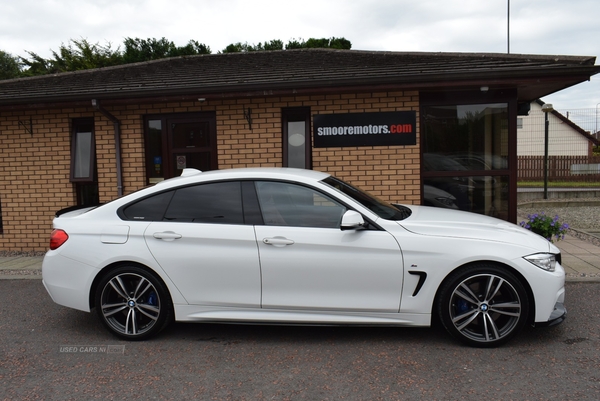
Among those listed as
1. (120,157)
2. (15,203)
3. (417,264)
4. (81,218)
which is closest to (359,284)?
(417,264)

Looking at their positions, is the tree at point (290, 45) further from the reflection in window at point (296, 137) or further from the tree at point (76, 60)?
the reflection in window at point (296, 137)

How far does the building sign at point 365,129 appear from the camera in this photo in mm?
7602

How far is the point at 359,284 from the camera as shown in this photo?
4.12 m

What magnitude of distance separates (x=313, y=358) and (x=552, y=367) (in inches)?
70.6

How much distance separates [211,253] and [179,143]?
4.45 meters

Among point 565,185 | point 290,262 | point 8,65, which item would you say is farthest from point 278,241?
point 8,65

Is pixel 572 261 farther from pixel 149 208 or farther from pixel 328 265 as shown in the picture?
pixel 149 208

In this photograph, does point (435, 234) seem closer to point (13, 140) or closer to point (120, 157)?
point (120, 157)

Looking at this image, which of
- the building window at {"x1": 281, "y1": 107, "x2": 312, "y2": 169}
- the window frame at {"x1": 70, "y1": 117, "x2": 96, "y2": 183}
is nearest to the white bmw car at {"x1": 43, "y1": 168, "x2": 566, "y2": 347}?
the building window at {"x1": 281, "y1": 107, "x2": 312, "y2": 169}

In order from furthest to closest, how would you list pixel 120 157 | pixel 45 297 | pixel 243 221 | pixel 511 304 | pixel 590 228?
pixel 590 228, pixel 120 157, pixel 45 297, pixel 243 221, pixel 511 304

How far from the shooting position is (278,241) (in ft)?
13.7

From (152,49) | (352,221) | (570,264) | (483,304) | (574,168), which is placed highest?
(152,49)

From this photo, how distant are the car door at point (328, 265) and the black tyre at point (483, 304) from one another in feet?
1.40

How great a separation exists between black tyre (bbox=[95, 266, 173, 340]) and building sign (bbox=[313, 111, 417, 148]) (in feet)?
13.4
